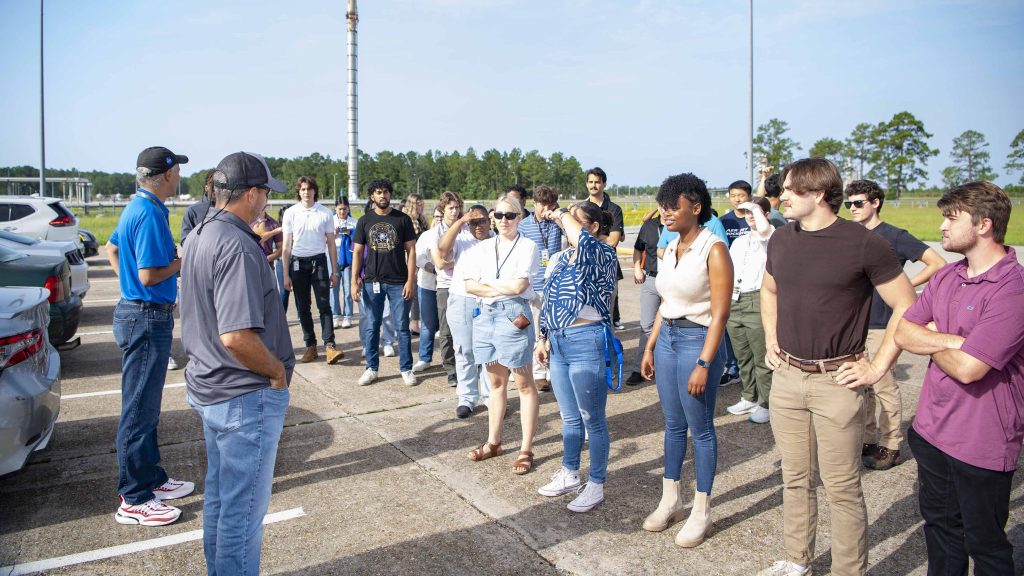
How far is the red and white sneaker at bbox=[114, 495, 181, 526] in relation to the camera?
397 cm

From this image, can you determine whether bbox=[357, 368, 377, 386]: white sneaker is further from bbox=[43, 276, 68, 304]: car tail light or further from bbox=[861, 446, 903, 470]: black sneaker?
bbox=[861, 446, 903, 470]: black sneaker

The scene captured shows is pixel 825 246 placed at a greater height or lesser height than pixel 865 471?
greater

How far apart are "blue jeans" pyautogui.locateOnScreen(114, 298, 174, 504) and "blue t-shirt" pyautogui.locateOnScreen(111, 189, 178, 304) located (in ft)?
0.30

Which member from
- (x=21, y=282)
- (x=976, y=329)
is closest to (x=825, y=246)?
(x=976, y=329)

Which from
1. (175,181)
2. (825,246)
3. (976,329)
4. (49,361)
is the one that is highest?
(175,181)

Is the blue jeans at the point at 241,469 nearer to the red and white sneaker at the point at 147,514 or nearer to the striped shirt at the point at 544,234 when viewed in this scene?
the red and white sneaker at the point at 147,514

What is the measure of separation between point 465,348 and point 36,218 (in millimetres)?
14141

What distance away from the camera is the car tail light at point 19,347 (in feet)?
12.9

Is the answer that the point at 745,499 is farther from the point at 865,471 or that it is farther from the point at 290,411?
the point at 290,411

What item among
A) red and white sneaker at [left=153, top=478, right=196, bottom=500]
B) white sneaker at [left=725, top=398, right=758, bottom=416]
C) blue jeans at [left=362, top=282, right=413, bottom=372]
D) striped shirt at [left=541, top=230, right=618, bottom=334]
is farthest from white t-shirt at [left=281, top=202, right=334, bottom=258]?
white sneaker at [left=725, top=398, right=758, bottom=416]

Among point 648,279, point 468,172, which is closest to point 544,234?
point 648,279

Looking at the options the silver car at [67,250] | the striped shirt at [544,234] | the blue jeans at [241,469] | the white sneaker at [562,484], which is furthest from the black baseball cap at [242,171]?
the silver car at [67,250]

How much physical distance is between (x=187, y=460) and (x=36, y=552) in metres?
1.32

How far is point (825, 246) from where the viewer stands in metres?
3.10
